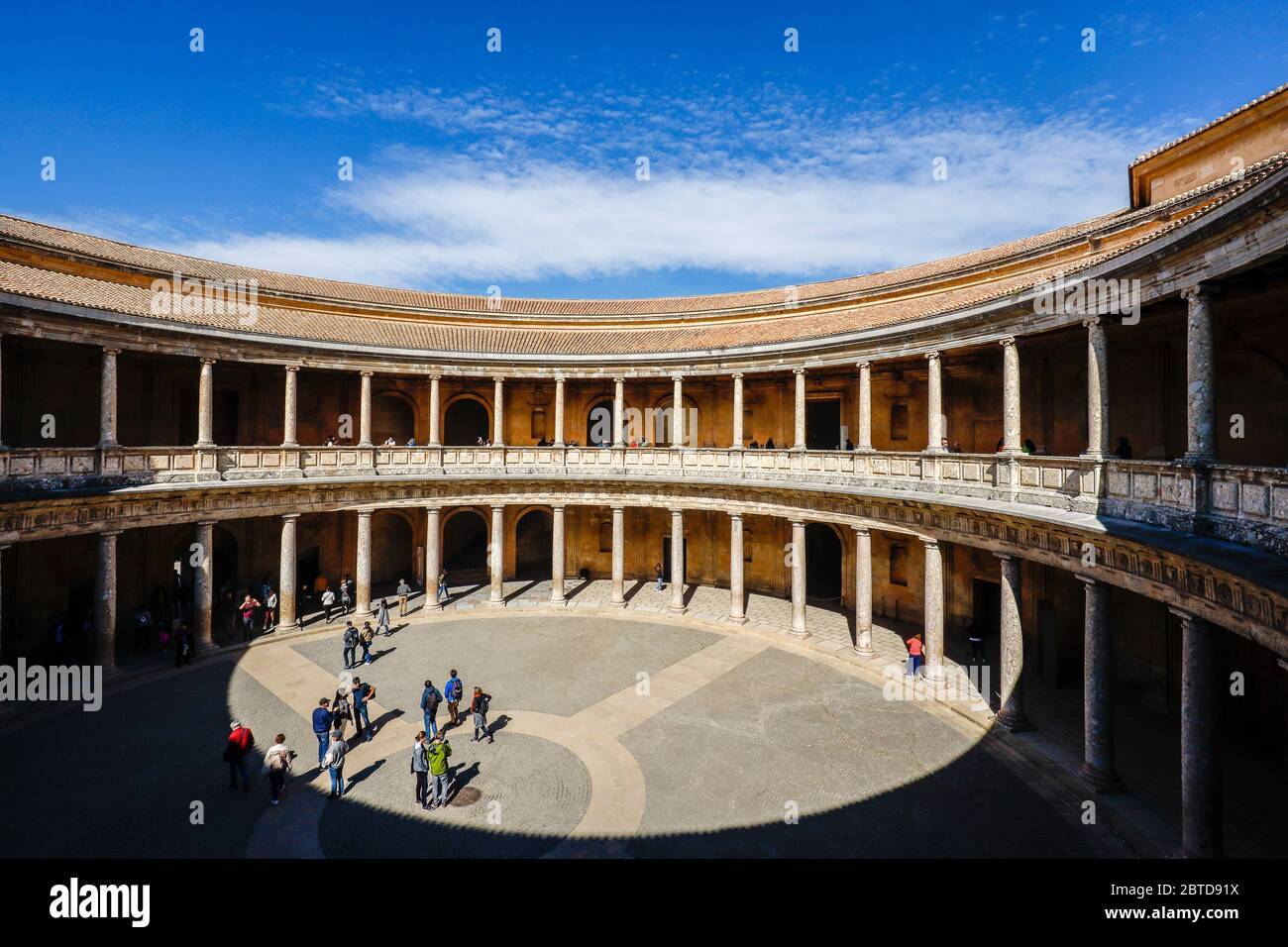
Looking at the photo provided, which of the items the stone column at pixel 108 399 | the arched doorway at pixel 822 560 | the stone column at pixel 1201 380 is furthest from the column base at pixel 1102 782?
the stone column at pixel 108 399

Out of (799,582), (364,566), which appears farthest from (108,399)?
(799,582)

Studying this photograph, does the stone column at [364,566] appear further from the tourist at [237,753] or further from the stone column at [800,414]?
the stone column at [800,414]

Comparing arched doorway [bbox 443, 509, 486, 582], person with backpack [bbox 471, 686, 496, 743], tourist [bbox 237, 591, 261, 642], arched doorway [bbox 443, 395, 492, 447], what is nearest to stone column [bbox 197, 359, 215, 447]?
tourist [bbox 237, 591, 261, 642]

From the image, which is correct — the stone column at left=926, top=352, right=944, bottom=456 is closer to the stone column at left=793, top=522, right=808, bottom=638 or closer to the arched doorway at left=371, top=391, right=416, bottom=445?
the stone column at left=793, top=522, right=808, bottom=638

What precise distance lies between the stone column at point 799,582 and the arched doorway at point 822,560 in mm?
6586

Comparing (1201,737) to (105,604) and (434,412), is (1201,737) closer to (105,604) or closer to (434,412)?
(434,412)

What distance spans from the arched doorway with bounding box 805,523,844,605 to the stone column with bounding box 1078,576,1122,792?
16.4 metres

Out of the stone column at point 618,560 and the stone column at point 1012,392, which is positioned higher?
the stone column at point 1012,392

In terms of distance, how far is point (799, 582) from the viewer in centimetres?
2255

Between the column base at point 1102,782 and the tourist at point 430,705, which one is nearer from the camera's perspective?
the column base at point 1102,782

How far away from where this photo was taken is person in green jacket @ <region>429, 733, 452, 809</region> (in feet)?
37.8

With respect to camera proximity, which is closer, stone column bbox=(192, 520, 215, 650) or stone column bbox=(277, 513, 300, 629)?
stone column bbox=(192, 520, 215, 650)

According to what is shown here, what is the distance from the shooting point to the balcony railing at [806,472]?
28.7ft
